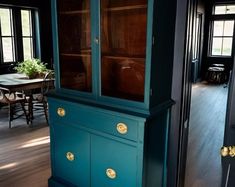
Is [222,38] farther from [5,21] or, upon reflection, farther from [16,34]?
[5,21]

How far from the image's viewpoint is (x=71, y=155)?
2301 mm

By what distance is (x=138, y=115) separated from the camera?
68.9 inches

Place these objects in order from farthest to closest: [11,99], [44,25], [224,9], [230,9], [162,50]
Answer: [224,9], [230,9], [44,25], [11,99], [162,50]

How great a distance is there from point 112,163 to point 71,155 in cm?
47

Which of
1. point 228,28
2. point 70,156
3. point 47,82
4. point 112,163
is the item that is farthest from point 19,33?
point 228,28

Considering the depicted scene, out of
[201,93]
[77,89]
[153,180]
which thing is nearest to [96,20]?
[77,89]

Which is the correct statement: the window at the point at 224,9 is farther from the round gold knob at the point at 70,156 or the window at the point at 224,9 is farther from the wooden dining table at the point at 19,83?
the round gold knob at the point at 70,156

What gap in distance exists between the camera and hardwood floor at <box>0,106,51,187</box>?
9.03ft

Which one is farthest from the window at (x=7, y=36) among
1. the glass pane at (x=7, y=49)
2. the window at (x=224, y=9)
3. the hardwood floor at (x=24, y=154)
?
the window at (x=224, y=9)

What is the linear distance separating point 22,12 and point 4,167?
Result: 148 inches

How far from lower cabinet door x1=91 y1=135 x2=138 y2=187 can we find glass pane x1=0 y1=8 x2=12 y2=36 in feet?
13.8

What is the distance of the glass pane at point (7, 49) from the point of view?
5402 mm

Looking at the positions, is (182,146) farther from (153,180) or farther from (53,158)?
(53,158)

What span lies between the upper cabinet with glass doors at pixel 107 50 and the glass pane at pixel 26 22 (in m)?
3.93
